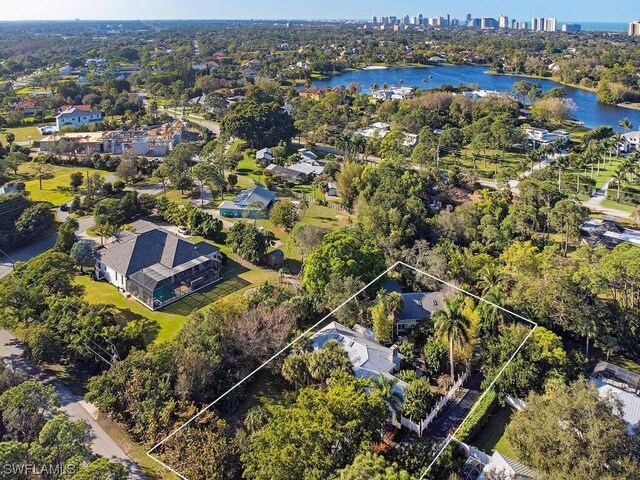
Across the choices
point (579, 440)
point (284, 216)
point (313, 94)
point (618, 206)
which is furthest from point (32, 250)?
point (313, 94)

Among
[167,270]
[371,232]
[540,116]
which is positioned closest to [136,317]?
[167,270]

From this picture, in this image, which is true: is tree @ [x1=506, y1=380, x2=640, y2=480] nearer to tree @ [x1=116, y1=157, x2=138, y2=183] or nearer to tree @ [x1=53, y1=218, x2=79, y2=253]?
tree @ [x1=53, y1=218, x2=79, y2=253]

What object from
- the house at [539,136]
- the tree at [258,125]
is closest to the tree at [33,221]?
the tree at [258,125]

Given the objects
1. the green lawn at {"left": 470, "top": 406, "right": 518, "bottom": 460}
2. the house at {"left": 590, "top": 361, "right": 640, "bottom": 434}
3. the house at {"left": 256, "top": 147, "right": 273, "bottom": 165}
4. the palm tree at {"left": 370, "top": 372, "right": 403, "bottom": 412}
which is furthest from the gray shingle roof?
the house at {"left": 256, "top": 147, "right": 273, "bottom": 165}

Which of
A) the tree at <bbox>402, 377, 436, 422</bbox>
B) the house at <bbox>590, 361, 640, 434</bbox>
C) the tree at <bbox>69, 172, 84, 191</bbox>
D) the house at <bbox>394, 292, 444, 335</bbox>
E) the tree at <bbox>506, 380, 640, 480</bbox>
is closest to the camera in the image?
the tree at <bbox>506, 380, 640, 480</bbox>

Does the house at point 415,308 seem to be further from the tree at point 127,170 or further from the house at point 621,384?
the tree at point 127,170

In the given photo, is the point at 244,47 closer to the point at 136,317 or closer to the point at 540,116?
the point at 540,116
